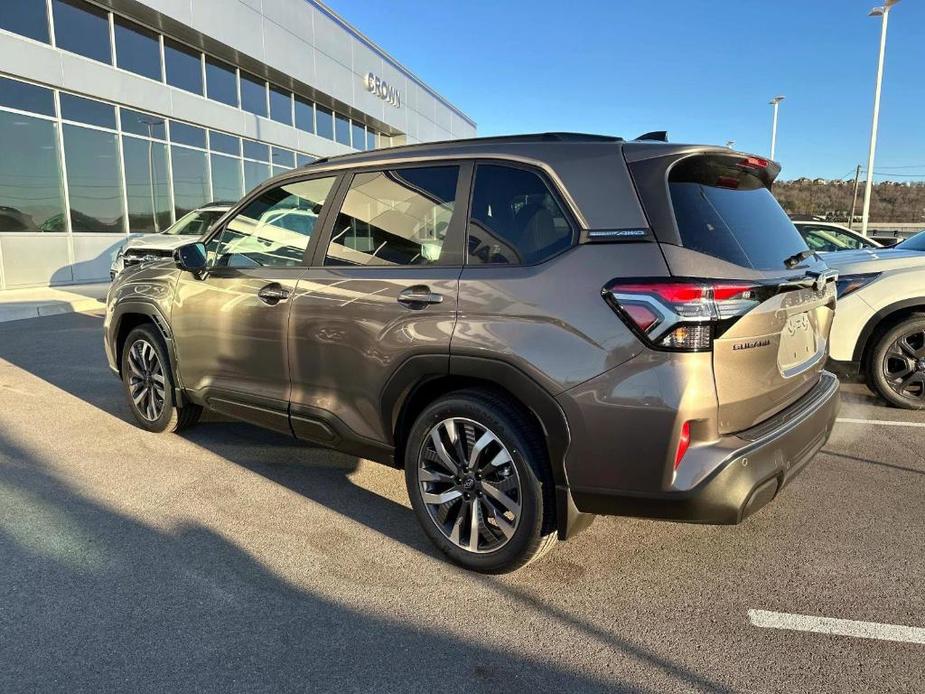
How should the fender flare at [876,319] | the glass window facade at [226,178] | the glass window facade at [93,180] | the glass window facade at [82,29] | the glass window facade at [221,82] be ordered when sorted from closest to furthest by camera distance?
the fender flare at [876,319] → the glass window facade at [82,29] → the glass window facade at [93,180] → the glass window facade at [221,82] → the glass window facade at [226,178]

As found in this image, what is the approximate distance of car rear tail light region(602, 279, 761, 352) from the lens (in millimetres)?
2354

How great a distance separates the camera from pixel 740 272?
8.24 ft

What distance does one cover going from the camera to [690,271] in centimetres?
240

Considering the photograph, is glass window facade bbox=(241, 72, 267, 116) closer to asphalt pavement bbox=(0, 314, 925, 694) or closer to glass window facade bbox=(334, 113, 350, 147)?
glass window facade bbox=(334, 113, 350, 147)

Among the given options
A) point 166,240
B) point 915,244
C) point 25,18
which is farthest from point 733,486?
point 25,18

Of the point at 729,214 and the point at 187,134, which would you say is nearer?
the point at 729,214

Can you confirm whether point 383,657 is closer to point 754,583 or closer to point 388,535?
point 388,535

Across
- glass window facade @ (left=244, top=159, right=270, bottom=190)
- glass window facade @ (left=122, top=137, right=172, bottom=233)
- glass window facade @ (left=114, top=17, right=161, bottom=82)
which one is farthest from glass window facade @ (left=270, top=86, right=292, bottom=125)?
glass window facade @ (left=122, top=137, right=172, bottom=233)

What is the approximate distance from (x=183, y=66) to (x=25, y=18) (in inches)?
179

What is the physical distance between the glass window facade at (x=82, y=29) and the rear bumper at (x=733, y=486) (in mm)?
15935

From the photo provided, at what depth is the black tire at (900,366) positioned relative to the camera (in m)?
5.39

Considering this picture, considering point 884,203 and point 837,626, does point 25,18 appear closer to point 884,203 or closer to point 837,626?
point 837,626

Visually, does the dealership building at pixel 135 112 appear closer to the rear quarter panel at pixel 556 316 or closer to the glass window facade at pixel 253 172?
the glass window facade at pixel 253 172

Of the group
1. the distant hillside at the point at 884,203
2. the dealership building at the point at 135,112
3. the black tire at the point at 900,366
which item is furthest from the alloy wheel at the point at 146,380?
the distant hillside at the point at 884,203
